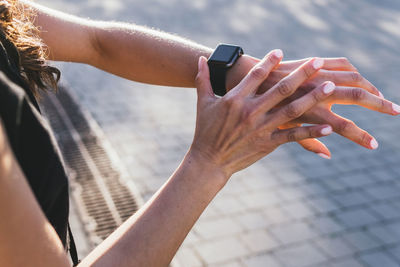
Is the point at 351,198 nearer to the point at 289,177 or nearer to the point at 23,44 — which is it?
the point at 289,177

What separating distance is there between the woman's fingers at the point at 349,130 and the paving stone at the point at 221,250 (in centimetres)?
192

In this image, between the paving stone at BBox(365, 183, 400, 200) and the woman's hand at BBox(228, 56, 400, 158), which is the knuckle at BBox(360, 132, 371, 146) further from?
the paving stone at BBox(365, 183, 400, 200)

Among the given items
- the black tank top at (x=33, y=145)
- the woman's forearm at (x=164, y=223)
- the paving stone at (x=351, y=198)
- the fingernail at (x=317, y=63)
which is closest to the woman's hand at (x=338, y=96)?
the fingernail at (x=317, y=63)

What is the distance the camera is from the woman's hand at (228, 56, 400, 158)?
1602 mm

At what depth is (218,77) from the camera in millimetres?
1716

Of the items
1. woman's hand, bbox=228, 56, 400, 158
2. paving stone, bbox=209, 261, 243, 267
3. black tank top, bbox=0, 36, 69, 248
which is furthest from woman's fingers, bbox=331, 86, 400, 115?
paving stone, bbox=209, 261, 243, 267

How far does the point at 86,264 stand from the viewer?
1229 millimetres

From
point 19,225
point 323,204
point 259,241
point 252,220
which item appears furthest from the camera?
point 323,204

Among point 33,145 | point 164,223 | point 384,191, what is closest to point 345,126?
point 164,223

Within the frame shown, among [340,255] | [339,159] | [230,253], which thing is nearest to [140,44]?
[230,253]

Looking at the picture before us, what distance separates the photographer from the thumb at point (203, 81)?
1.51 metres

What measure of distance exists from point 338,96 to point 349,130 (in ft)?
0.38

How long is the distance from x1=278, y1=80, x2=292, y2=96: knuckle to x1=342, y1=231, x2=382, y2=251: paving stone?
95.5 inches

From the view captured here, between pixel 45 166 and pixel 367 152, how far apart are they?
426 centimetres
